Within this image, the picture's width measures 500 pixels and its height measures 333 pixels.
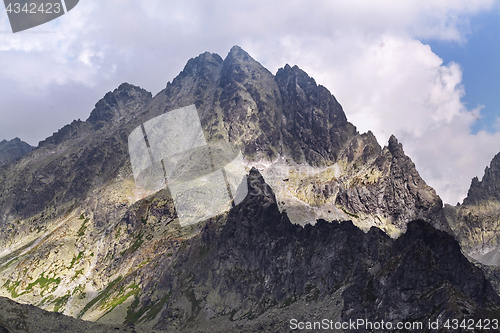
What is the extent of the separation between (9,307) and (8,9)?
100098mm

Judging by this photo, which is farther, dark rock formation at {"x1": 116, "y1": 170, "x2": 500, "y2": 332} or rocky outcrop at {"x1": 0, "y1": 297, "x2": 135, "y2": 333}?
rocky outcrop at {"x1": 0, "y1": 297, "x2": 135, "y2": 333}

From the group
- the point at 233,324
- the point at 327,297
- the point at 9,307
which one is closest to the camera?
the point at 9,307

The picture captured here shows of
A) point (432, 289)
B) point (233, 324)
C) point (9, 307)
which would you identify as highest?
point (9, 307)

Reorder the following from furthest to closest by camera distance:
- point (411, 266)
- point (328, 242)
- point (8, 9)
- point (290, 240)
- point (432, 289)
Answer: point (290, 240), point (328, 242), point (411, 266), point (432, 289), point (8, 9)

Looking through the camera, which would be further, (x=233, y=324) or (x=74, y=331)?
(x=233, y=324)

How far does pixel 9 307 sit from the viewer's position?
431ft

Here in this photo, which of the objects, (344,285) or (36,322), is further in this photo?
(344,285)

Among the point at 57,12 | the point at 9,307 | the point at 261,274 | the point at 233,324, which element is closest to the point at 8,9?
the point at 57,12

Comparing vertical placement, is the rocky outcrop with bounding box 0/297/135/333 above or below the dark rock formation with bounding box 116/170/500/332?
above

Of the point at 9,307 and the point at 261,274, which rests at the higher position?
the point at 9,307

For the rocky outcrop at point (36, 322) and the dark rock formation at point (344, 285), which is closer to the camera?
the dark rock formation at point (344, 285)

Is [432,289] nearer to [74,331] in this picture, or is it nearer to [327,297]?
[327,297]

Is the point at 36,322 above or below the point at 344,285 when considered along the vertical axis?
above

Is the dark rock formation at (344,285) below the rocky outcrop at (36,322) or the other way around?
below
